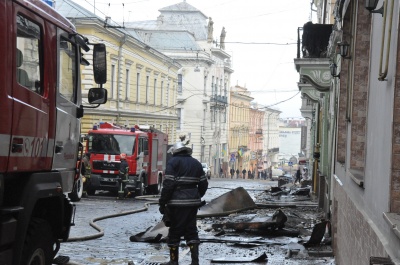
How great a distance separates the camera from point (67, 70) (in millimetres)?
7820

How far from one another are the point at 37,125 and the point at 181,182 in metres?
3.22

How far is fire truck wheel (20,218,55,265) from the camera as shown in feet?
21.7

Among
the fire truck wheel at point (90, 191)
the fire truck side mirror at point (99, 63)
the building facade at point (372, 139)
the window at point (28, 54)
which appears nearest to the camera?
the building facade at point (372, 139)

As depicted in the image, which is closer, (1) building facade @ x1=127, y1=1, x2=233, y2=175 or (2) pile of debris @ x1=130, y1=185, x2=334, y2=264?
(2) pile of debris @ x1=130, y1=185, x2=334, y2=264

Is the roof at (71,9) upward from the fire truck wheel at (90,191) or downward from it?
upward

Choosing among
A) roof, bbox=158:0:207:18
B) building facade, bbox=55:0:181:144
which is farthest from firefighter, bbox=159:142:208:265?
roof, bbox=158:0:207:18

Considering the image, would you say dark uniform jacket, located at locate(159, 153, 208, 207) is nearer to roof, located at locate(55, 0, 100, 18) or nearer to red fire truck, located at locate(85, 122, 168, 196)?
red fire truck, located at locate(85, 122, 168, 196)

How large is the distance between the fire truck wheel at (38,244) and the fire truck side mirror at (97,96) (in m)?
1.84

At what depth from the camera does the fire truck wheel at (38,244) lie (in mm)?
6609

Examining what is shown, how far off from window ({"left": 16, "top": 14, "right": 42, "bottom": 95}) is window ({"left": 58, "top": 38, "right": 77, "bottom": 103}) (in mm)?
624

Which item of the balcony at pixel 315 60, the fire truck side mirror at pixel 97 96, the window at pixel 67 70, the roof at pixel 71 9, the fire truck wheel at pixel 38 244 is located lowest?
the fire truck wheel at pixel 38 244

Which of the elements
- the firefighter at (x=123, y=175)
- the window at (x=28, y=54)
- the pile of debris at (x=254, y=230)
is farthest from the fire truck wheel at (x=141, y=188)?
the window at (x=28, y=54)

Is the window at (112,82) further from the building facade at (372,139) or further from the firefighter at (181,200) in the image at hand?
the firefighter at (181,200)

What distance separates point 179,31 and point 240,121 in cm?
2413
